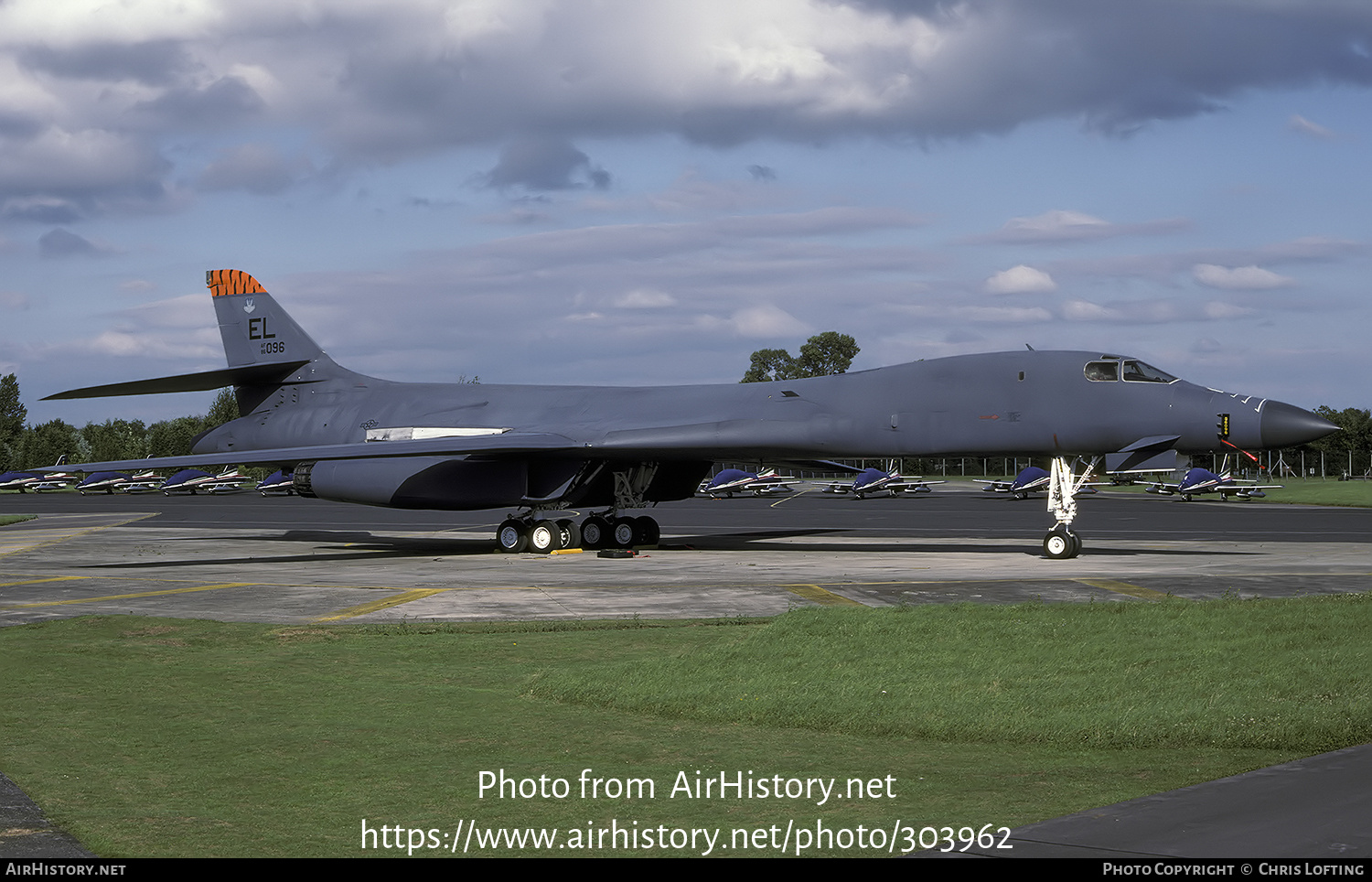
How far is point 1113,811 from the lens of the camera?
523 centimetres

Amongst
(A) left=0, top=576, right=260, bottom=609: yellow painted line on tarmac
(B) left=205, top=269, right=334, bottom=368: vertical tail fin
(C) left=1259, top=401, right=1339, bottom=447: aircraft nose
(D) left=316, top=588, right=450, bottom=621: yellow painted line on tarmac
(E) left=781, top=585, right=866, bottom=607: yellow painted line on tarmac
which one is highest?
(B) left=205, top=269, right=334, bottom=368: vertical tail fin

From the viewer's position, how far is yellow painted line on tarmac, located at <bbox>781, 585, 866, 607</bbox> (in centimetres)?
1536

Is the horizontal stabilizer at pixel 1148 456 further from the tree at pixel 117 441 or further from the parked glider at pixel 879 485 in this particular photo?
the tree at pixel 117 441

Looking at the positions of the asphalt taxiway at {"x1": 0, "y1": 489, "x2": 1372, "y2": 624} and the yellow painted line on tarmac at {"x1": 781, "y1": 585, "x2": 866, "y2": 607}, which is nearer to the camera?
the yellow painted line on tarmac at {"x1": 781, "y1": 585, "x2": 866, "y2": 607}

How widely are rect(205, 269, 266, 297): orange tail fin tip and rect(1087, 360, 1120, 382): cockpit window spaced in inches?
776

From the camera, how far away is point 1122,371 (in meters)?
22.4

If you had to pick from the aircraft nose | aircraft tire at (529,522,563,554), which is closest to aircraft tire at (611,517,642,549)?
aircraft tire at (529,522,563,554)

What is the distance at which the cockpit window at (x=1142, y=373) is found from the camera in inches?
874

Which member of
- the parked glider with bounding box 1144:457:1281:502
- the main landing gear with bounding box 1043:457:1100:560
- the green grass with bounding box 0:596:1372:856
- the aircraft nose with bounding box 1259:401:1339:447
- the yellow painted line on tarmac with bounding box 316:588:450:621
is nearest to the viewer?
the green grass with bounding box 0:596:1372:856

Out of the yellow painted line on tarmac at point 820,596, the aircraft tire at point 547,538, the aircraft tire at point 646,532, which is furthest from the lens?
the aircraft tire at point 646,532

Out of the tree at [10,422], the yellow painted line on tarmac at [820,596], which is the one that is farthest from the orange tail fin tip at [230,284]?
the tree at [10,422]

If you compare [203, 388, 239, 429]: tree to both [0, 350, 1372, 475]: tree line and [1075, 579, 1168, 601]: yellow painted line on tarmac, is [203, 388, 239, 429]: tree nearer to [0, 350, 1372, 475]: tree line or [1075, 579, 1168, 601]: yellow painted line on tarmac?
[0, 350, 1372, 475]: tree line

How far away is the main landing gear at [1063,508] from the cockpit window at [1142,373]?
1.76 meters

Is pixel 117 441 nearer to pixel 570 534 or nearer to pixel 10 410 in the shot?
pixel 10 410
